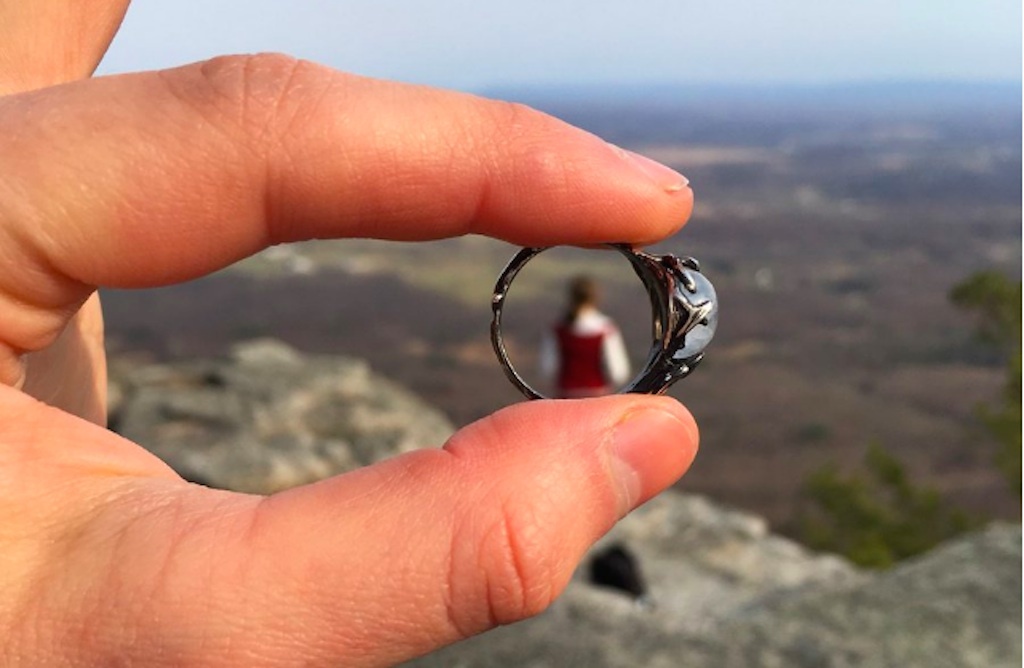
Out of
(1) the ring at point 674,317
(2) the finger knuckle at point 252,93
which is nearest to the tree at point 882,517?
(1) the ring at point 674,317

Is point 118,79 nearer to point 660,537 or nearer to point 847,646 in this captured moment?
point 847,646

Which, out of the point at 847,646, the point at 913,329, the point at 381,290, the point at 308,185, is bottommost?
the point at 381,290

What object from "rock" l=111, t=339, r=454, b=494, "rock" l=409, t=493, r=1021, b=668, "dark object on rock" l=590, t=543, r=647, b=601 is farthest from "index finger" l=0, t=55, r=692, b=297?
"rock" l=111, t=339, r=454, b=494

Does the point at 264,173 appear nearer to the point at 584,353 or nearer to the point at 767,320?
the point at 584,353

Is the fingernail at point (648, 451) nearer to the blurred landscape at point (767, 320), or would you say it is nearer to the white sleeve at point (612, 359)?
the white sleeve at point (612, 359)

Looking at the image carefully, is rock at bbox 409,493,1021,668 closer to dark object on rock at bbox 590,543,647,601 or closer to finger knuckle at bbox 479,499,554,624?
finger knuckle at bbox 479,499,554,624

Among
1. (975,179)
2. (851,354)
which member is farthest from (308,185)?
(975,179)
